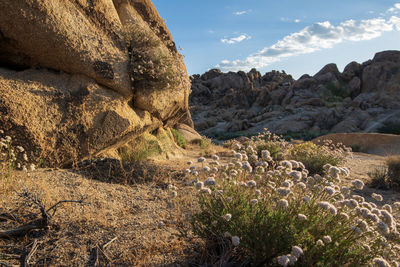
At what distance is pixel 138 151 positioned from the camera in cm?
566

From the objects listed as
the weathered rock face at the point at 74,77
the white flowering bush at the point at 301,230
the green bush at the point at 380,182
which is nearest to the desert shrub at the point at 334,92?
the green bush at the point at 380,182

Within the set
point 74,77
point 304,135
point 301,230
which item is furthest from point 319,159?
point 304,135

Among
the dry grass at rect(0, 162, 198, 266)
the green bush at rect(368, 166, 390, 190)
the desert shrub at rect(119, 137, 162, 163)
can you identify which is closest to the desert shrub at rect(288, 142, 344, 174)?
the green bush at rect(368, 166, 390, 190)

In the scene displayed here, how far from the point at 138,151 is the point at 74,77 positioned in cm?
196

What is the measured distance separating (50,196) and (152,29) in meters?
5.22

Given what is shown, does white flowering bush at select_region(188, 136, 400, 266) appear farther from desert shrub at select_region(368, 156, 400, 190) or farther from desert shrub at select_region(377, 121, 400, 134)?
desert shrub at select_region(377, 121, 400, 134)

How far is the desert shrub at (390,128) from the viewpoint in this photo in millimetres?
25541

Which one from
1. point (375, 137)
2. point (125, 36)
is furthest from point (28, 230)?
point (375, 137)

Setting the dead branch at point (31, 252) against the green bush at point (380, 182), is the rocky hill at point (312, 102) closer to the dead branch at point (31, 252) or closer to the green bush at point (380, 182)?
the green bush at point (380, 182)

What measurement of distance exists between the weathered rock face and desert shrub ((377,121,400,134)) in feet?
91.3

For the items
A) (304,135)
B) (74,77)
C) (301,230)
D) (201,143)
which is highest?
(74,77)

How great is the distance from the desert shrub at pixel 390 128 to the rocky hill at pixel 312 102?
46 centimetres

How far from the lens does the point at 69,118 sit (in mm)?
4445

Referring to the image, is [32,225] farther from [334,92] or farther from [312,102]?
[334,92]
